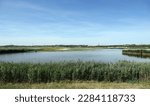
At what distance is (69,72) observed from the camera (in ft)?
50.8

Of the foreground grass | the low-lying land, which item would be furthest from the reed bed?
the foreground grass

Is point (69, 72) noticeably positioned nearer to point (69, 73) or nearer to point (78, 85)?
point (69, 73)

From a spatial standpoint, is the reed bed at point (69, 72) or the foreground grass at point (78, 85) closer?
the foreground grass at point (78, 85)

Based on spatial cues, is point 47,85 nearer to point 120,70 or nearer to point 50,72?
point 50,72

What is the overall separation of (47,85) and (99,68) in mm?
3029

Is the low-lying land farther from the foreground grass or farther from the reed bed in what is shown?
the foreground grass

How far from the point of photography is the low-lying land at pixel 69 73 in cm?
1527

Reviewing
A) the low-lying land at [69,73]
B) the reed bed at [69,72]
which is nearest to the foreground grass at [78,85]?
the low-lying land at [69,73]

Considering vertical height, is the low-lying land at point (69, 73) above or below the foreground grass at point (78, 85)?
above

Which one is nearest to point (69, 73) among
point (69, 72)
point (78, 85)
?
point (69, 72)

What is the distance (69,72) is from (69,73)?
6 cm

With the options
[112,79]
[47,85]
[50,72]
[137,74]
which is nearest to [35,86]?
[47,85]

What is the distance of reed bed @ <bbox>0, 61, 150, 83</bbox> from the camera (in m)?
15.3

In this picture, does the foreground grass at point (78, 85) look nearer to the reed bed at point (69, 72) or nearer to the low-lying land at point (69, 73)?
the low-lying land at point (69, 73)
